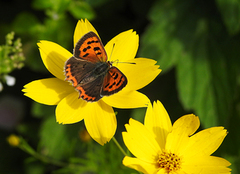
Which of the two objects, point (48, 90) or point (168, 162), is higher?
point (48, 90)

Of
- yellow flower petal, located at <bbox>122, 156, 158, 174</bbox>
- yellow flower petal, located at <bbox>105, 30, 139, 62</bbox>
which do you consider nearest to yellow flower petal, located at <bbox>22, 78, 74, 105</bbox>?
yellow flower petal, located at <bbox>105, 30, 139, 62</bbox>

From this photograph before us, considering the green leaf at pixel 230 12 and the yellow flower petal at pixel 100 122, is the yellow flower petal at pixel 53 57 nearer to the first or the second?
the yellow flower petal at pixel 100 122

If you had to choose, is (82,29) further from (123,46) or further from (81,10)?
(81,10)

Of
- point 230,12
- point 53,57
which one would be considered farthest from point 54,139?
point 230,12

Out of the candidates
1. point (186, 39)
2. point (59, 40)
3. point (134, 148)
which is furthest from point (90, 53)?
point (186, 39)

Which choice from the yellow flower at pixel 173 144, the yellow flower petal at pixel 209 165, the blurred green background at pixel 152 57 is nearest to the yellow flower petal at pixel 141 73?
the yellow flower at pixel 173 144

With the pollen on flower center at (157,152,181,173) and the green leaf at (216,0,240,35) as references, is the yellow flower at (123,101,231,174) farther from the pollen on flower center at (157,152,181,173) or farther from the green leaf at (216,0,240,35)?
the green leaf at (216,0,240,35)
